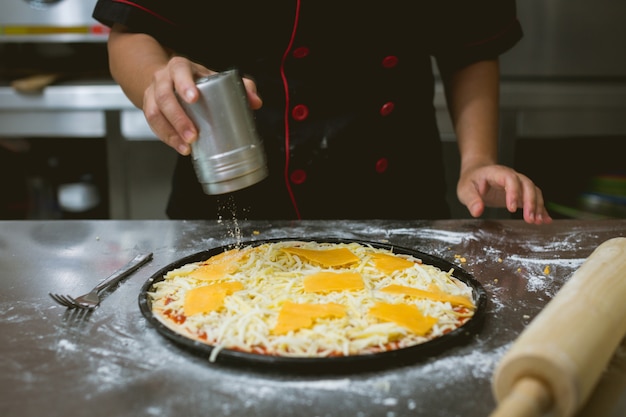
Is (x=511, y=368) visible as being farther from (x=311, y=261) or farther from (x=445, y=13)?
(x=445, y=13)

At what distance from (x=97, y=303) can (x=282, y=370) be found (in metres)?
0.40

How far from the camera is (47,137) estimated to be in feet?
8.57

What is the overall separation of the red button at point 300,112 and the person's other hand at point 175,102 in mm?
474

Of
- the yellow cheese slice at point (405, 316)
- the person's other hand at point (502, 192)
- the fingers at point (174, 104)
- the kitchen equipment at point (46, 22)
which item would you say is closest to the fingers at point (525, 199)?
the person's other hand at point (502, 192)

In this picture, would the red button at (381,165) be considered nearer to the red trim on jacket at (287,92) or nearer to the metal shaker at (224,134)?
the red trim on jacket at (287,92)

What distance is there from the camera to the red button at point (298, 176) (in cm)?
159

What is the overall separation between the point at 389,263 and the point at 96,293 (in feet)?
1.73

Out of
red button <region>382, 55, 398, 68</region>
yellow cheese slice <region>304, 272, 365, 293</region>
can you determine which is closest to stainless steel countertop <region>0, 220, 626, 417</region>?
yellow cheese slice <region>304, 272, 365, 293</region>

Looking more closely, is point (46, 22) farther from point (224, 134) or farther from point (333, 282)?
point (333, 282)

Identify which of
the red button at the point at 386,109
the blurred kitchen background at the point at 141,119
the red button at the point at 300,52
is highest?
the red button at the point at 300,52

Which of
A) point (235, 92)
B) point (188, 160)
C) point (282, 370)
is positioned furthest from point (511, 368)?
point (188, 160)

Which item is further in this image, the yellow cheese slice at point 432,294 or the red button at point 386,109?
the red button at point 386,109

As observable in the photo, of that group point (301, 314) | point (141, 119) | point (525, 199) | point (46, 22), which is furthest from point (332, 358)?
point (46, 22)

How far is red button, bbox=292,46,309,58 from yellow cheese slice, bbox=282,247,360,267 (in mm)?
550
